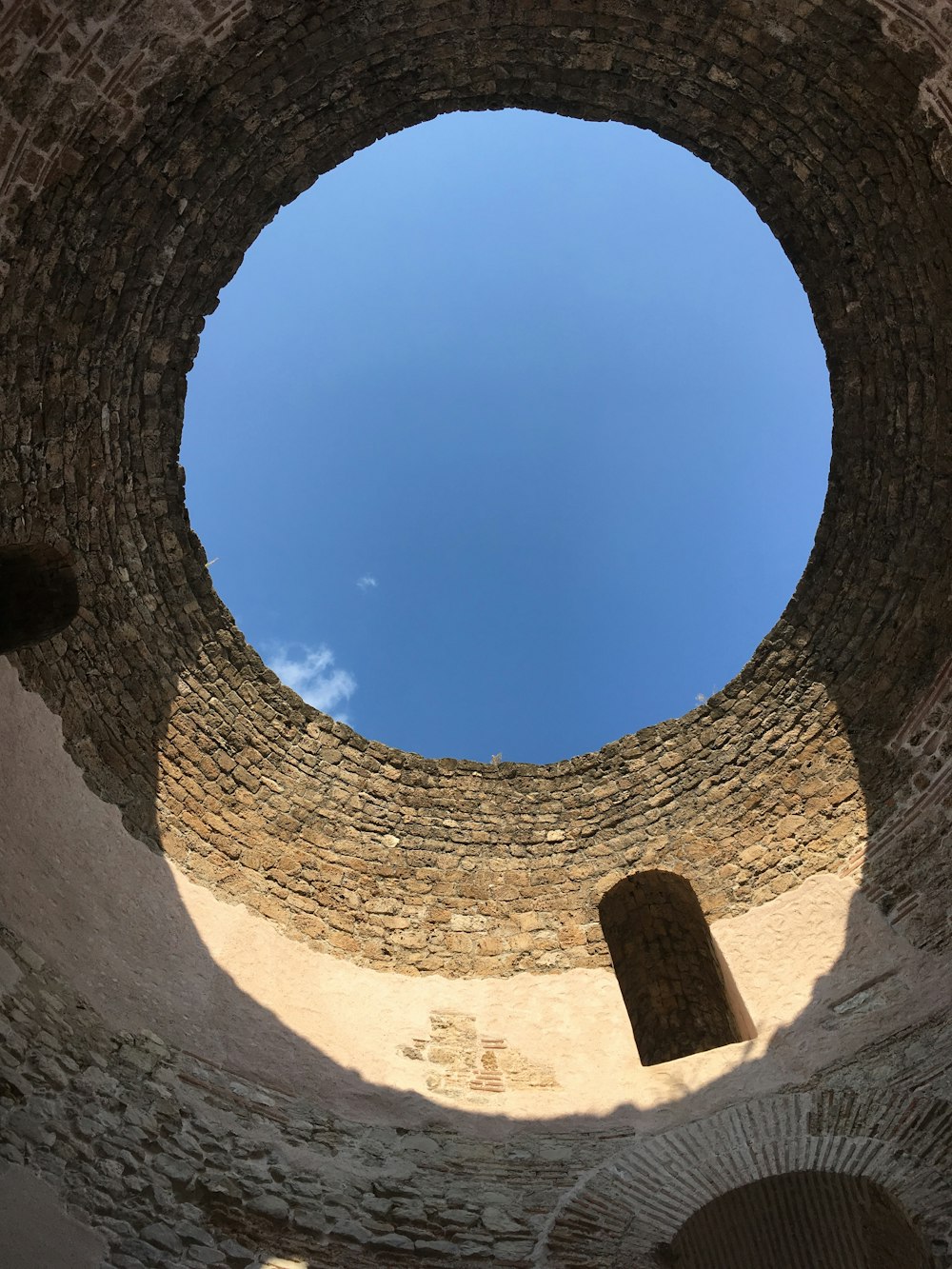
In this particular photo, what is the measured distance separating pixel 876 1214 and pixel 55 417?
5873mm

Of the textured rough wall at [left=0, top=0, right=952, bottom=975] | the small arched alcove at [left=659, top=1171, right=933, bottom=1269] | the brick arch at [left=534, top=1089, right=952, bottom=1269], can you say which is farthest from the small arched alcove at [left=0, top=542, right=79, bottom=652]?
the small arched alcove at [left=659, top=1171, right=933, bottom=1269]

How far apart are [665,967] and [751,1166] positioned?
74.3 inches

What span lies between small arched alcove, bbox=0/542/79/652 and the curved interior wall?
115mm

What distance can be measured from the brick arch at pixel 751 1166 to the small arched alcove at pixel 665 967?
0.96 metres

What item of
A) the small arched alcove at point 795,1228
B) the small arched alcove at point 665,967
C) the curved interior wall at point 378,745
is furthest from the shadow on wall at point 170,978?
the small arched alcove at point 665,967

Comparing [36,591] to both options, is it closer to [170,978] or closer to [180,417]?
[180,417]

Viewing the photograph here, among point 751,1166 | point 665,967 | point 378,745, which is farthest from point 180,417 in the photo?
point 751,1166

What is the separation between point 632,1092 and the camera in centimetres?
522

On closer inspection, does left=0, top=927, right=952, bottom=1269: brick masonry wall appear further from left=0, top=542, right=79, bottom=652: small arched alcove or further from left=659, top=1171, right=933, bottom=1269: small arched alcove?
left=0, top=542, right=79, bottom=652: small arched alcove

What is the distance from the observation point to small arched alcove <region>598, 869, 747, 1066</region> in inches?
233

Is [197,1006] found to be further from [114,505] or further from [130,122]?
[130,122]

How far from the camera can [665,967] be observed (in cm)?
623

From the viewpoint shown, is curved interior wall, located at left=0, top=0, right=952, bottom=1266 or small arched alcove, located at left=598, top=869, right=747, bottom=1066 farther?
small arched alcove, located at left=598, top=869, right=747, bottom=1066

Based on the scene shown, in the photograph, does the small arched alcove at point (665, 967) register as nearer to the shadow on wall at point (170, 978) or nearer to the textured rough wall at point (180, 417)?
the textured rough wall at point (180, 417)
